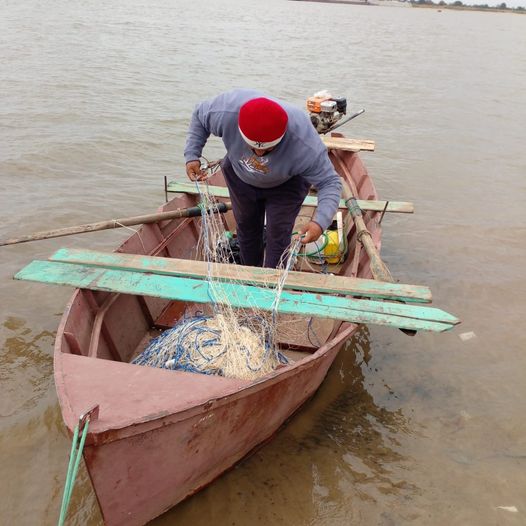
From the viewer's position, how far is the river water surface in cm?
333

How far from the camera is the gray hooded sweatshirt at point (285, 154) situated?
3133 millimetres

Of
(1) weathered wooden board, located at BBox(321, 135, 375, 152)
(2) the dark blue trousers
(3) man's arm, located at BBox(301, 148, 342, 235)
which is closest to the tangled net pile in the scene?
(3) man's arm, located at BBox(301, 148, 342, 235)

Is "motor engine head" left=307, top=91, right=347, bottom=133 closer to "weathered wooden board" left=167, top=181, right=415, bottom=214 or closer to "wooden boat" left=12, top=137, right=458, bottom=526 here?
"weathered wooden board" left=167, top=181, right=415, bottom=214

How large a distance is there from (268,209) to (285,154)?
0.73 metres

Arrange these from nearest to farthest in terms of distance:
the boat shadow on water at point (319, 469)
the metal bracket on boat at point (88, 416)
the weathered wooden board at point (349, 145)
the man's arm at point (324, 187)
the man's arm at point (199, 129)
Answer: the metal bracket on boat at point (88, 416), the boat shadow on water at point (319, 469), the man's arm at point (324, 187), the man's arm at point (199, 129), the weathered wooden board at point (349, 145)

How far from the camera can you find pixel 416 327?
3104mm

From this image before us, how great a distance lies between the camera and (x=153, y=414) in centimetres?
224

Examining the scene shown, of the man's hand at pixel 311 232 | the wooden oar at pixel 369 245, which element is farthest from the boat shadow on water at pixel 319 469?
the man's hand at pixel 311 232

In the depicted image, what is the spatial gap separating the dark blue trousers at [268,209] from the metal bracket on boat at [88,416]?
217cm

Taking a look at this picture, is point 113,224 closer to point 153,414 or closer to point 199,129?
point 199,129

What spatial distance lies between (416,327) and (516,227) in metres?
6.14

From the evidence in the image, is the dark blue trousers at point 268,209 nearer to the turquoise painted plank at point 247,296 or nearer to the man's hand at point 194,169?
the man's hand at point 194,169

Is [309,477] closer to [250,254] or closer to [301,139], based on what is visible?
[250,254]

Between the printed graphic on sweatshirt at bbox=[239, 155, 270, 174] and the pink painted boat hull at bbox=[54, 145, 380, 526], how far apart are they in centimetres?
133
